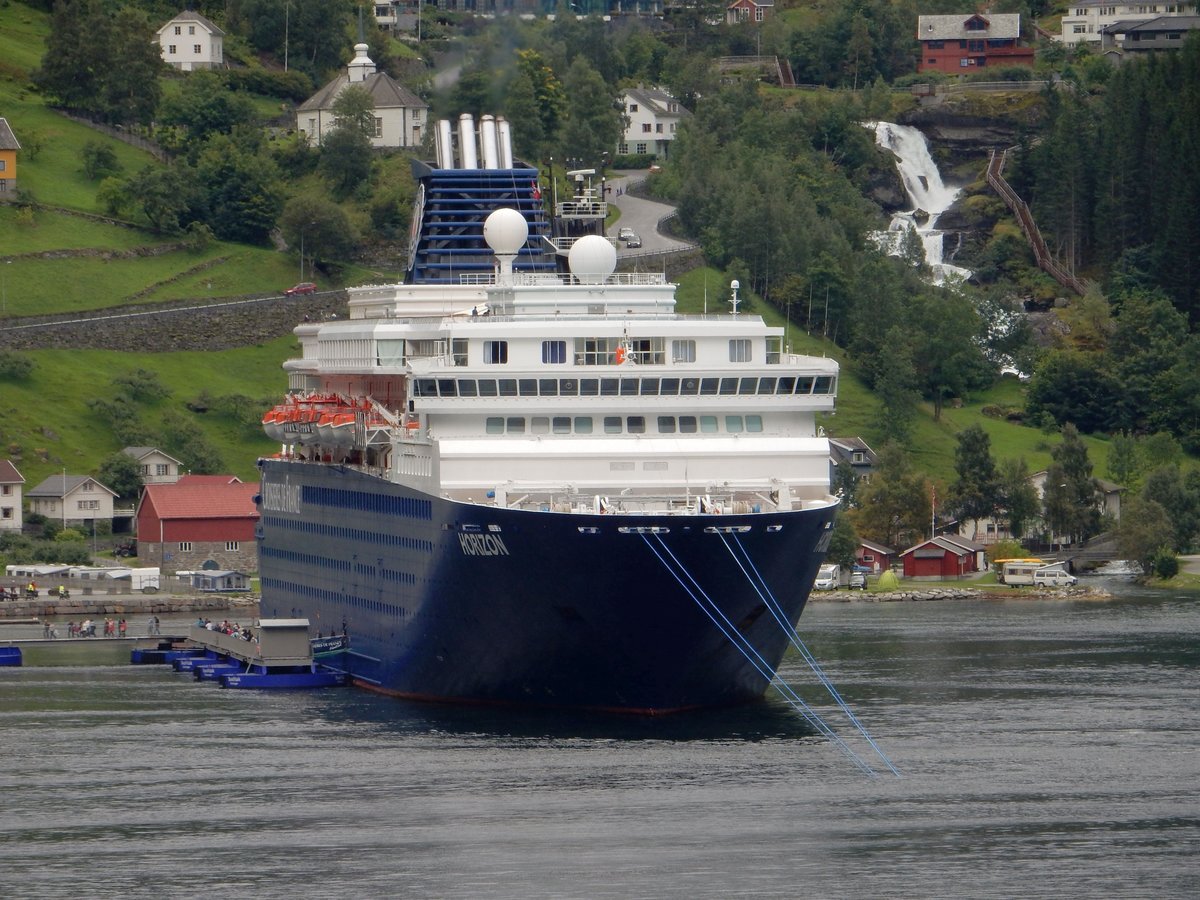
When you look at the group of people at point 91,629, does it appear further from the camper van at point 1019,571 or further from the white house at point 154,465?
the camper van at point 1019,571

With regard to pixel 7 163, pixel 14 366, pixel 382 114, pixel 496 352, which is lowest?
pixel 496 352

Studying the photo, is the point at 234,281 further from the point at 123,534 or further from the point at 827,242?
the point at 827,242

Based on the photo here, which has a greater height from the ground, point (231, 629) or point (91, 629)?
point (231, 629)

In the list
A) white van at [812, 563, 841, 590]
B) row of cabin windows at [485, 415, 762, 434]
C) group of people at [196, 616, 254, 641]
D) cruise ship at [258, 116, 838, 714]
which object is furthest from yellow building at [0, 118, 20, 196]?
row of cabin windows at [485, 415, 762, 434]

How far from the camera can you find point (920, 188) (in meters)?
185

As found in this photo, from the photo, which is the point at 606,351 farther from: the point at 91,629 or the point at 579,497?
the point at 91,629

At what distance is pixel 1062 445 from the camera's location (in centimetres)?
13012

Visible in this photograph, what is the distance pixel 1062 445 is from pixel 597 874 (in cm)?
8801

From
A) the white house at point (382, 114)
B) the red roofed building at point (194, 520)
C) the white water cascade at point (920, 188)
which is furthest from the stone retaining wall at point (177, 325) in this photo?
the white water cascade at point (920, 188)

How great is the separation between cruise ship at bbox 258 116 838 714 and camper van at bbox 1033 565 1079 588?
2021 inches

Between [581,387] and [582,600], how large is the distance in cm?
672

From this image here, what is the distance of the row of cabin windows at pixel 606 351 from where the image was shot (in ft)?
212

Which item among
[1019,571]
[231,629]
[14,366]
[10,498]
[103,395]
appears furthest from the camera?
[103,395]

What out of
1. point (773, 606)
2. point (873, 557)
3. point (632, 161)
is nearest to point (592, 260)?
point (773, 606)
